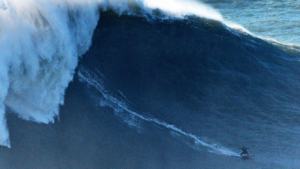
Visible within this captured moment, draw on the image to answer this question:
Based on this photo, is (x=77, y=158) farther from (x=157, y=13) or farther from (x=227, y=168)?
(x=157, y=13)

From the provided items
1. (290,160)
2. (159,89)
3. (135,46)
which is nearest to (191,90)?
(159,89)

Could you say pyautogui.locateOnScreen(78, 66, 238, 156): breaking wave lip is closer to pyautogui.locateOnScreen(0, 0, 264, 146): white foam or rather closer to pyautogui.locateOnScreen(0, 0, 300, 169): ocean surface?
pyautogui.locateOnScreen(0, 0, 300, 169): ocean surface

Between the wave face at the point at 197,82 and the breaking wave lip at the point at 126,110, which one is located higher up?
the wave face at the point at 197,82

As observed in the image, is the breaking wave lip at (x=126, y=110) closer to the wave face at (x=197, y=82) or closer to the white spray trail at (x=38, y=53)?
the wave face at (x=197, y=82)

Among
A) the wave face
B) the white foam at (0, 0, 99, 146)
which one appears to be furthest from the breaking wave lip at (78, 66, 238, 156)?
the white foam at (0, 0, 99, 146)

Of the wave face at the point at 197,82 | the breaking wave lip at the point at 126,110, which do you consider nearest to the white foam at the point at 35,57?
the breaking wave lip at the point at 126,110

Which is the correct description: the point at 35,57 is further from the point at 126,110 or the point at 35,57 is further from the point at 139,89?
the point at 139,89
